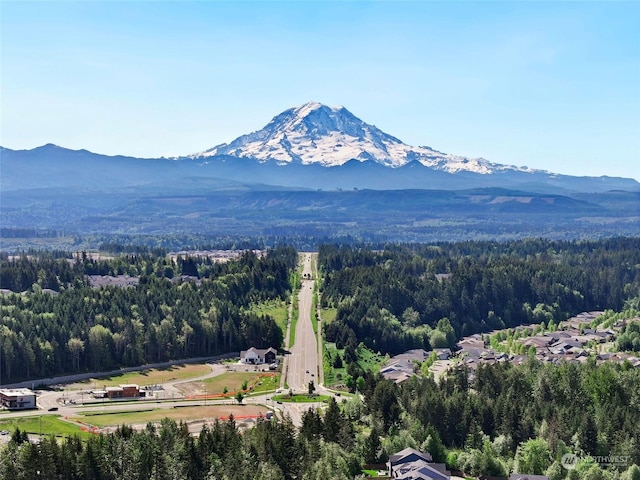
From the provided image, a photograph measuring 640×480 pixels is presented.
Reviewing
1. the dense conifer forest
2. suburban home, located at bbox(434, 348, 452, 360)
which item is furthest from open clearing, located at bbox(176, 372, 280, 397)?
suburban home, located at bbox(434, 348, 452, 360)

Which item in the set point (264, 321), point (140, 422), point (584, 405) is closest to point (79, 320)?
point (264, 321)

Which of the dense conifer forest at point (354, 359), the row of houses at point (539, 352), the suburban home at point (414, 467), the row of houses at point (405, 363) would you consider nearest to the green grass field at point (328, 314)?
the dense conifer forest at point (354, 359)

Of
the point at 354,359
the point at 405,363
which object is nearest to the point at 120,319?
the point at 354,359

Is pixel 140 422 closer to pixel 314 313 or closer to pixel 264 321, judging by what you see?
pixel 264 321

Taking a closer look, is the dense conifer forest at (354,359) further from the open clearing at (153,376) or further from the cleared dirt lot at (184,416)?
the cleared dirt lot at (184,416)

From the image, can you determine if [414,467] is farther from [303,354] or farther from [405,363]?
[303,354]
